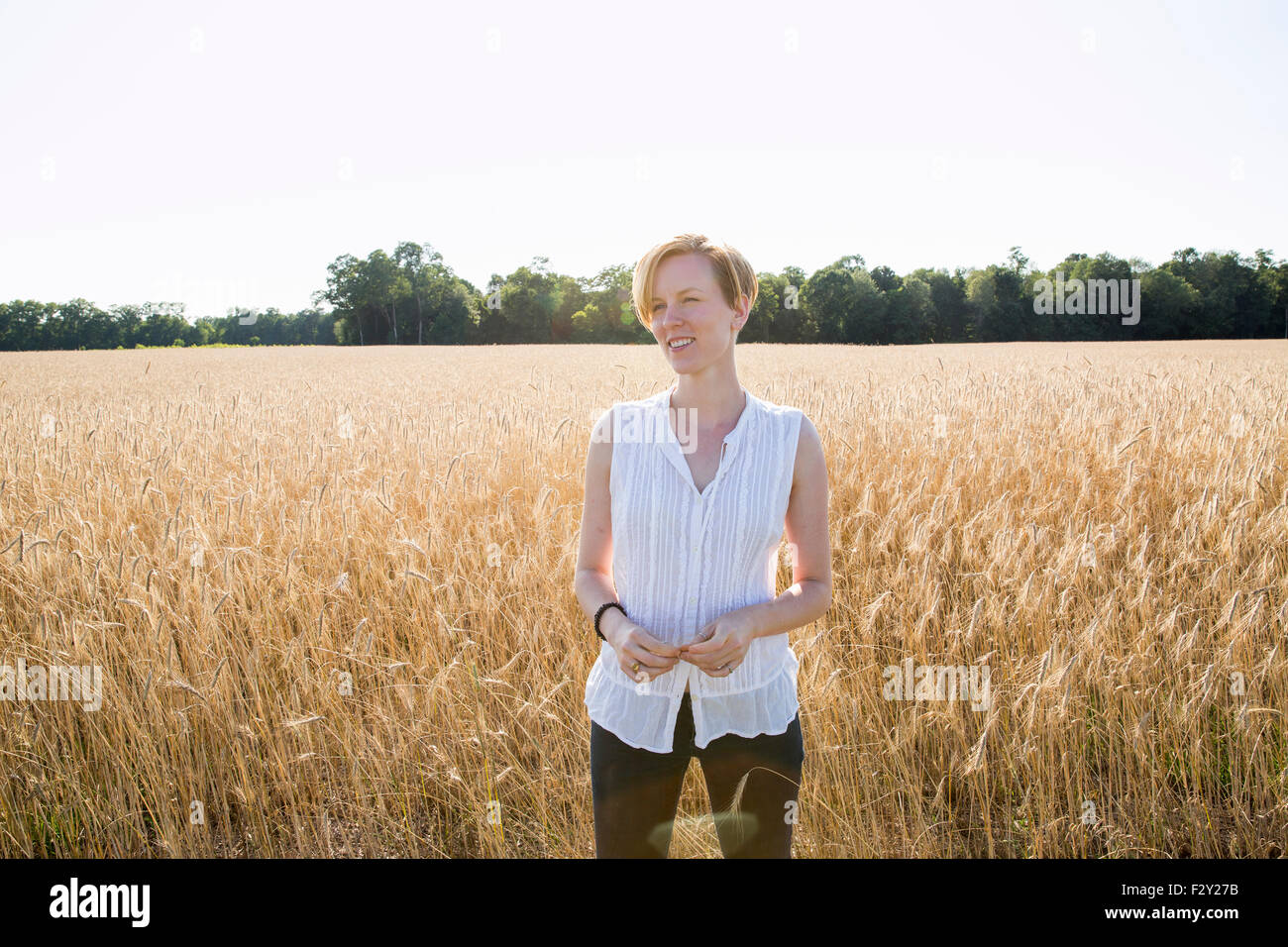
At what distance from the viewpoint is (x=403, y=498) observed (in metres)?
3.87

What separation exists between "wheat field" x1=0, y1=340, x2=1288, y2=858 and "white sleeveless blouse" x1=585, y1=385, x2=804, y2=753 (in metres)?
0.66

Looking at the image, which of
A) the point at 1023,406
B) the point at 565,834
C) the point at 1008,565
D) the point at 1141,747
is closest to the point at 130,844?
the point at 565,834

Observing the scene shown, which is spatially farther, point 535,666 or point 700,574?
point 535,666

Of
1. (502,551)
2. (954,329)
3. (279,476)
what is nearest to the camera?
(502,551)

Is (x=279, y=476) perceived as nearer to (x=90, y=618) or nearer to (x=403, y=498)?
(x=403, y=498)

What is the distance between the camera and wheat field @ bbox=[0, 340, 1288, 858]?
6.44 feet

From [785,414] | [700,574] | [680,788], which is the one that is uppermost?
[785,414]

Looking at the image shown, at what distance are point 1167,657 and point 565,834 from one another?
213 centimetres

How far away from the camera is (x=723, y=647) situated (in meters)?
1.26

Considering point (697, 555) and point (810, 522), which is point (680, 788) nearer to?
point (697, 555)

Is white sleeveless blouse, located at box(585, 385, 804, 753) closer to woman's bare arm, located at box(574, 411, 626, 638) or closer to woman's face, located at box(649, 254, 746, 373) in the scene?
woman's bare arm, located at box(574, 411, 626, 638)

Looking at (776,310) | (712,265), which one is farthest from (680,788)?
(776,310)

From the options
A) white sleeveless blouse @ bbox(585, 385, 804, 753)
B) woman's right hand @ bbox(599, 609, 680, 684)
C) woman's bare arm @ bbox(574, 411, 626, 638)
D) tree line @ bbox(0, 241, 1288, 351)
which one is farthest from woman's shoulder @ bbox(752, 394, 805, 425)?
tree line @ bbox(0, 241, 1288, 351)

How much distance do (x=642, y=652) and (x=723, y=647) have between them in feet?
0.51
